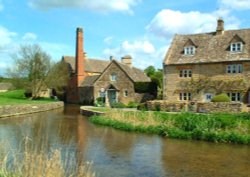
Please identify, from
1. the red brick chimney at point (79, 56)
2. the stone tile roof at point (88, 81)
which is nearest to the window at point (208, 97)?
the stone tile roof at point (88, 81)

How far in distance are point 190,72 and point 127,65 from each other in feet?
57.5

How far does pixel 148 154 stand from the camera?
58.6ft

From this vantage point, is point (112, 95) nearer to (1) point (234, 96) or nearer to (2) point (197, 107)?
(1) point (234, 96)

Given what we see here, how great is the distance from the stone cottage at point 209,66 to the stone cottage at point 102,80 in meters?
9.17

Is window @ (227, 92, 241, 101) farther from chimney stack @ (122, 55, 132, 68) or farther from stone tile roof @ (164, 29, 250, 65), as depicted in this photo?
chimney stack @ (122, 55, 132, 68)

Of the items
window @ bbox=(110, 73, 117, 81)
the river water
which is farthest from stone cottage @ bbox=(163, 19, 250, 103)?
the river water

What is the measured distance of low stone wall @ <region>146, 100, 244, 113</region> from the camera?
31.4 metres

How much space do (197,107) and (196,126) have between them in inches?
411

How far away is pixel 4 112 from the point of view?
124 feet

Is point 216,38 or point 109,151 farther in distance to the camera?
point 216,38

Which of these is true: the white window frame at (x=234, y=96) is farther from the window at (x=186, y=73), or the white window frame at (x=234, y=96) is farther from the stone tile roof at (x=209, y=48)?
the window at (x=186, y=73)

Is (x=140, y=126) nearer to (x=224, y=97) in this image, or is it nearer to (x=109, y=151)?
(x=109, y=151)

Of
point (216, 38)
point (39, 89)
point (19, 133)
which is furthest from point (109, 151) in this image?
point (39, 89)

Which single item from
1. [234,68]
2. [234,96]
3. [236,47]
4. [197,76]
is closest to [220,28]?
[236,47]
